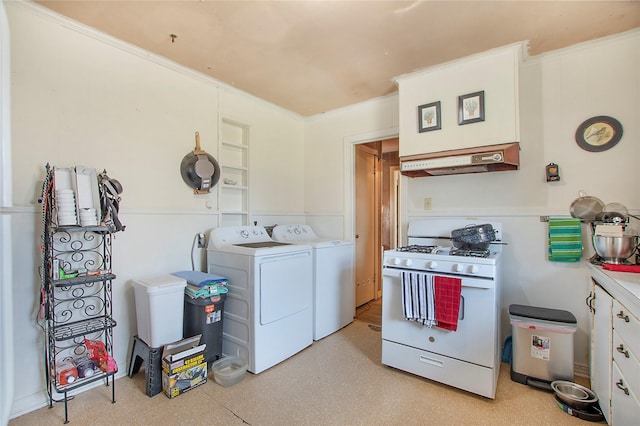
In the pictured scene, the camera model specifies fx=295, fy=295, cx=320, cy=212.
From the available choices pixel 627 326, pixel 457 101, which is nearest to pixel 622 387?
pixel 627 326

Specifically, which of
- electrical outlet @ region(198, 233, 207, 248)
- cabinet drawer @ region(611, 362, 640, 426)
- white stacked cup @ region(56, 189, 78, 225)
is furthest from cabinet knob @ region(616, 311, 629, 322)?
white stacked cup @ region(56, 189, 78, 225)

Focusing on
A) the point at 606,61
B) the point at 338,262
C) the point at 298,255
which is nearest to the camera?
the point at 606,61

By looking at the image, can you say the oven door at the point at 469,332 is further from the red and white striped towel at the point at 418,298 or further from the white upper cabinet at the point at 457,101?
the white upper cabinet at the point at 457,101

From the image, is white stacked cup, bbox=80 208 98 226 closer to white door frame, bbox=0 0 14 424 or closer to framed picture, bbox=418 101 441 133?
white door frame, bbox=0 0 14 424

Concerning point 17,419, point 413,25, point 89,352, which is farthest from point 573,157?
point 17,419

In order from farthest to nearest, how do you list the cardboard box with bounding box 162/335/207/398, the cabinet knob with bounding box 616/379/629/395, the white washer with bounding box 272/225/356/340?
1. the white washer with bounding box 272/225/356/340
2. the cardboard box with bounding box 162/335/207/398
3. the cabinet knob with bounding box 616/379/629/395

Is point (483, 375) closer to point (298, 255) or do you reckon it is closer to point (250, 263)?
point (298, 255)

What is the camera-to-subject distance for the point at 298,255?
262 cm

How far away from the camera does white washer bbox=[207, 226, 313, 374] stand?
2271mm

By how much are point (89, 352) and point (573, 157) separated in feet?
12.5

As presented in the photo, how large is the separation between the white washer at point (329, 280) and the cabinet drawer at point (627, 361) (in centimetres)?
204

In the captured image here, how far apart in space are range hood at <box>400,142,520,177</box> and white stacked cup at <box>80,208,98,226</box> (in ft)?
7.74

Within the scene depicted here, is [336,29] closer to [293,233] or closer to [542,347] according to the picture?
[293,233]

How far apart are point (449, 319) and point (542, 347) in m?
0.74
